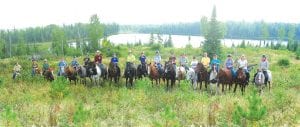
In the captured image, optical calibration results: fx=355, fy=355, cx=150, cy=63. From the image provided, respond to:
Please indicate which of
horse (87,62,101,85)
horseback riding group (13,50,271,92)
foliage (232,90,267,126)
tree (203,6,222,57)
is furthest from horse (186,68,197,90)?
tree (203,6,222,57)

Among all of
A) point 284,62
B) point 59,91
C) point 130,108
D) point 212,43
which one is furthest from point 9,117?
point 212,43

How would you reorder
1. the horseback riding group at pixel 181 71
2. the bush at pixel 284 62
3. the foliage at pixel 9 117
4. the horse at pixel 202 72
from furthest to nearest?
the bush at pixel 284 62 → the horse at pixel 202 72 → the horseback riding group at pixel 181 71 → the foliage at pixel 9 117

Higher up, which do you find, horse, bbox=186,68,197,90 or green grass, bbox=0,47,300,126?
horse, bbox=186,68,197,90

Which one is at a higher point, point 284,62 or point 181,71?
point 181,71

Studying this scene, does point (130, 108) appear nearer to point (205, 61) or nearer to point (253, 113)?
point (253, 113)

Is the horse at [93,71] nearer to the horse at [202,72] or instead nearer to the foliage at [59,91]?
the foliage at [59,91]

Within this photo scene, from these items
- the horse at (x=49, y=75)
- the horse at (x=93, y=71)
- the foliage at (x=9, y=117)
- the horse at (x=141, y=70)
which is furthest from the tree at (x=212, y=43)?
the foliage at (x=9, y=117)

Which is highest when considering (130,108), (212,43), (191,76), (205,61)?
(212,43)

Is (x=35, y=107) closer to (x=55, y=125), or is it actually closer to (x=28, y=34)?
(x=55, y=125)

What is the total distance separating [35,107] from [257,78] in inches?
458

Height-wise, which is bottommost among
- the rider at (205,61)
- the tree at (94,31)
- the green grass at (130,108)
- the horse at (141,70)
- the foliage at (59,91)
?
the green grass at (130,108)

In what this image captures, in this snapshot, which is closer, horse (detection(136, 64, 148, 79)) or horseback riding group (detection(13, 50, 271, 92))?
horseback riding group (detection(13, 50, 271, 92))

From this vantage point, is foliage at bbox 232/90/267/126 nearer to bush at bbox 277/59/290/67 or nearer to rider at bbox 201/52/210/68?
rider at bbox 201/52/210/68

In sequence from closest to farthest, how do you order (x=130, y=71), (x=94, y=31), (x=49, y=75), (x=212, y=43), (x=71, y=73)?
(x=130, y=71), (x=71, y=73), (x=49, y=75), (x=212, y=43), (x=94, y=31)
